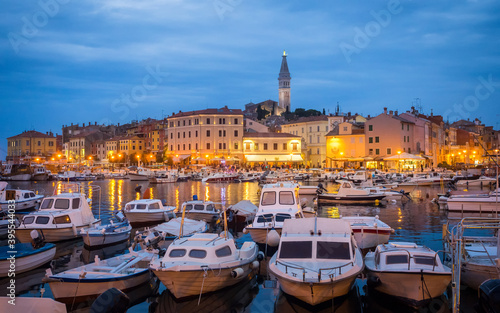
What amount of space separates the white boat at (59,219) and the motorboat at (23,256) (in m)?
2.67

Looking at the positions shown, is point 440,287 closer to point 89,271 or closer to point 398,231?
point 89,271

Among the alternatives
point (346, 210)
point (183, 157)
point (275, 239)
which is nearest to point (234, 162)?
point (183, 157)

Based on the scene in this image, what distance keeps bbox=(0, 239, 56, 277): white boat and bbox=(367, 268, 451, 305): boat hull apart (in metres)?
11.8

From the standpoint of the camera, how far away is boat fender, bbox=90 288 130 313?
32.6 ft

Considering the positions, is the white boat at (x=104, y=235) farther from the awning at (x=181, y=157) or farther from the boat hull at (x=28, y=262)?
the awning at (x=181, y=157)

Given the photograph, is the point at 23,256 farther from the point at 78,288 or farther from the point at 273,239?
the point at 273,239

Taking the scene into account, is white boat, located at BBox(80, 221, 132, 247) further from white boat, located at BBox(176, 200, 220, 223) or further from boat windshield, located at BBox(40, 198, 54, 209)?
white boat, located at BBox(176, 200, 220, 223)

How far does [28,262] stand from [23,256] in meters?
0.36

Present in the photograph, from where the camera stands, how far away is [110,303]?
10008mm

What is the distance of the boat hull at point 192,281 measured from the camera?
12789 mm

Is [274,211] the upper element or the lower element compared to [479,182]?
upper

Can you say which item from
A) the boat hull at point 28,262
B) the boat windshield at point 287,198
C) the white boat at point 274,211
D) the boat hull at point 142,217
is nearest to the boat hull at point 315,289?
the white boat at point 274,211

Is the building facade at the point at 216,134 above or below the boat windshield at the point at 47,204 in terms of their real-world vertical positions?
above

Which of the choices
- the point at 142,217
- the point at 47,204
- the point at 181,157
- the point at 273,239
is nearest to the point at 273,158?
the point at 181,157
